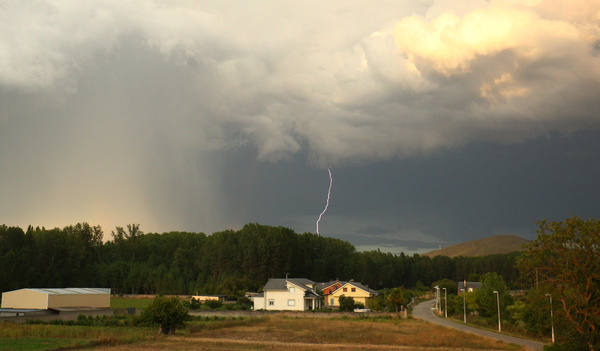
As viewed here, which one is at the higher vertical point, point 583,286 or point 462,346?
point 583,286

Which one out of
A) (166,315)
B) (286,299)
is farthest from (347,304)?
(166,315)

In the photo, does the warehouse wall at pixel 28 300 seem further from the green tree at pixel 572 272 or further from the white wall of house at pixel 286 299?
the green tree at pixel 572 272

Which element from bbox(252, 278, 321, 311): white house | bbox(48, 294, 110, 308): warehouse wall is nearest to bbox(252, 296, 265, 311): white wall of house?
bbox(252, 278, 321, 311): white house

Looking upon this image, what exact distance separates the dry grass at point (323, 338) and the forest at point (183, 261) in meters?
46.7

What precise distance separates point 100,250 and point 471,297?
106 m

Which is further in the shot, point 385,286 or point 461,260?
point 461,260

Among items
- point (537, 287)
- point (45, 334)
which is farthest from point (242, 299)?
point (537, 287)

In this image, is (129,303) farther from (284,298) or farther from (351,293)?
(351,293)

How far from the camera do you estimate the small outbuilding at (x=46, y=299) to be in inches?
2919

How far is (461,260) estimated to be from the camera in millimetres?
188375

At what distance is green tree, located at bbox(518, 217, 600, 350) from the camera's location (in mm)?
32188

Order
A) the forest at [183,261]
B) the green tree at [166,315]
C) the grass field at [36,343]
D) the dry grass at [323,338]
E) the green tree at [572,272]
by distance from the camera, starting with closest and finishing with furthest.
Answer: the green tree at [572,272] < the grass field at [36,343] < the dry grass at [323,338] < the green tree at [166,315] < the forest at [183,261]

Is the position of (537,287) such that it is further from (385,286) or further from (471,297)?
(385,286)

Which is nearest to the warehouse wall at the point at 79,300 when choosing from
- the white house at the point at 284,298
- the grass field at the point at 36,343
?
the white house at the point at 284,298
